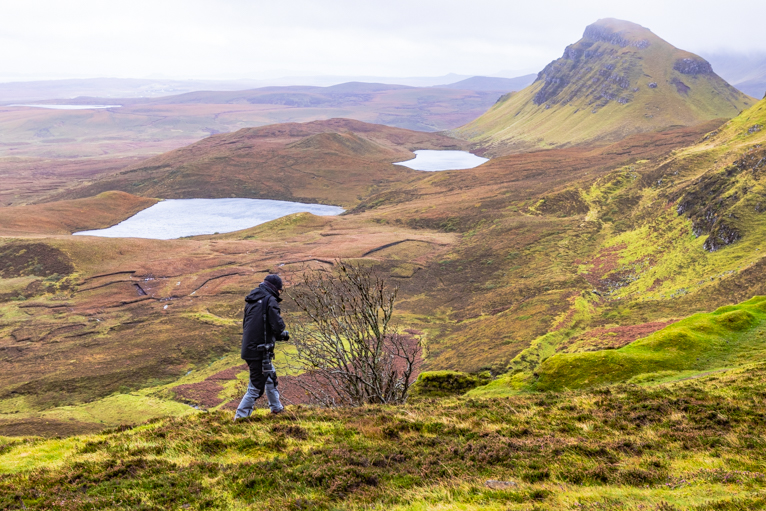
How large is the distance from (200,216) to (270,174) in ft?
108

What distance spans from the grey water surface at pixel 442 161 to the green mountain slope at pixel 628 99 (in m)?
12.0

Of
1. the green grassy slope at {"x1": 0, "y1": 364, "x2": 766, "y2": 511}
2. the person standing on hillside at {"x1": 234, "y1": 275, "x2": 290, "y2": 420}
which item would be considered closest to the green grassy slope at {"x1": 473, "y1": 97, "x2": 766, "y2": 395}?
the green grassy slope at {"x1": 0, "y1": 364, "x2": 766, "y2": 511}

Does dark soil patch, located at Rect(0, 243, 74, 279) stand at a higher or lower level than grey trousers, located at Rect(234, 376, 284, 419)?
A: lower

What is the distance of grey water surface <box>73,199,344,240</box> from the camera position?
294 feet

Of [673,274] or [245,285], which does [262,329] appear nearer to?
[673,274]

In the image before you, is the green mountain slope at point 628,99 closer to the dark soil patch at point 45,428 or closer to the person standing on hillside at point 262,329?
the dark soil patch at point 45,428

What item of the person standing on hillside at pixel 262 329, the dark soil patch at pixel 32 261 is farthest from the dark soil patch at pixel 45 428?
the dark soil patch at pixel 32 261

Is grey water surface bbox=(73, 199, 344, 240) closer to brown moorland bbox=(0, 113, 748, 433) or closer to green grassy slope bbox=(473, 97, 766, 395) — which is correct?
brown moorland bbox=(0, 113, 748, 433)

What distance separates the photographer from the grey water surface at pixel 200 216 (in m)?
89.7

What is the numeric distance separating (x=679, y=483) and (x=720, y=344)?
13284mm

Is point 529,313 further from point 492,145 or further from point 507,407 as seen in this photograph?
point 492,145

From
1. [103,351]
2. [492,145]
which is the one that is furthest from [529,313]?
[492,145]

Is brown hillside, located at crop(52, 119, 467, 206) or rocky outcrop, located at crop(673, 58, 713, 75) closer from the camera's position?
brown hillside, located at crop(52, 119, 467, 206)

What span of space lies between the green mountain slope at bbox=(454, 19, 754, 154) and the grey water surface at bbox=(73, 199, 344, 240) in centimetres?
9621
